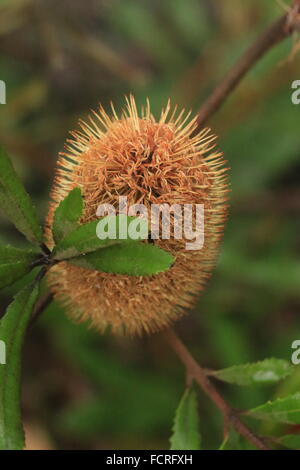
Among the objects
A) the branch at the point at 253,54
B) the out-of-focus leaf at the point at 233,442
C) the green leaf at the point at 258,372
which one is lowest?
the out-of-focus leaf at the point at 233,442

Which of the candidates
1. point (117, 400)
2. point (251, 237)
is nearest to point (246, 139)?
point (251, 237)

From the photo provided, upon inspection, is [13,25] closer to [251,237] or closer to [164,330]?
[251,237]

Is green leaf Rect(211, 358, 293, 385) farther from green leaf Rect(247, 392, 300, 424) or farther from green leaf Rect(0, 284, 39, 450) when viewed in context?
green leaf Rect(0, 284, 39, 450)

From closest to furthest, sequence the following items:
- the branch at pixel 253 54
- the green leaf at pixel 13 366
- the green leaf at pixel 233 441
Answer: the green leaf at pixel 13 366, the green leaf at pixel 233 441, the branch at pixel 253 54

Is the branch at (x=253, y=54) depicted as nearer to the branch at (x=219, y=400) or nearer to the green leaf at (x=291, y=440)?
the branch at (x=219, y=400)

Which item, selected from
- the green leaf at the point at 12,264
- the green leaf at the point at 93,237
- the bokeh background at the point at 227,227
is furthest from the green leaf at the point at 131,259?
the bokeh background at the point at 227,227

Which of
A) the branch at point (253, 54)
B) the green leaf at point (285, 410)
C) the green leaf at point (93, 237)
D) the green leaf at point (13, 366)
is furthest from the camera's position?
the branch at point (253, 54)
